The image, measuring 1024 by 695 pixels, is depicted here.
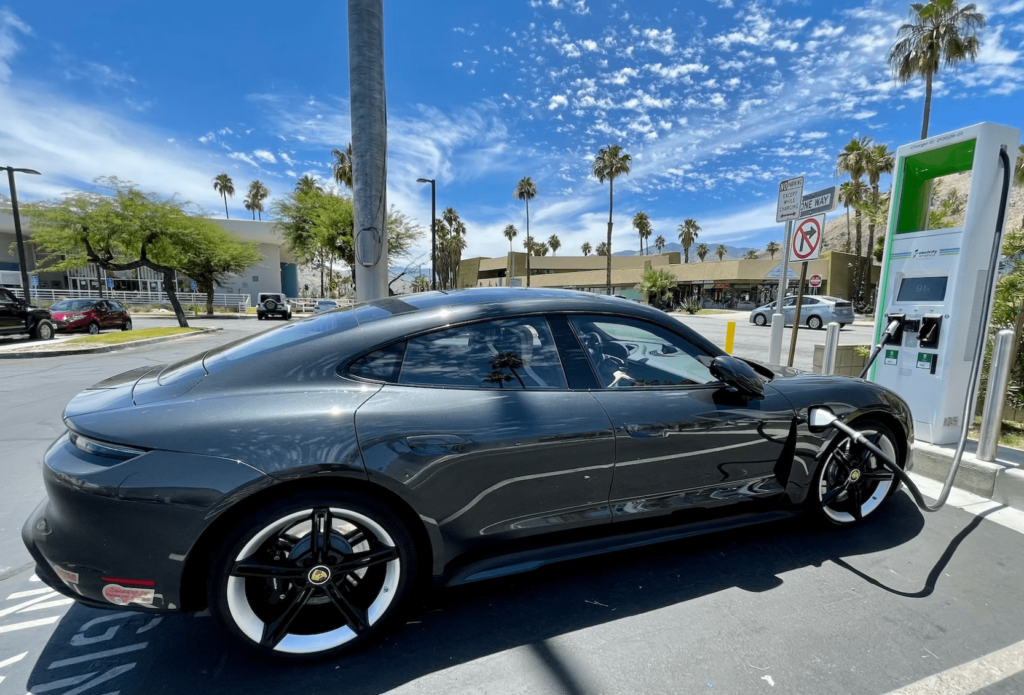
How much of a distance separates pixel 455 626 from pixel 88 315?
2012cm

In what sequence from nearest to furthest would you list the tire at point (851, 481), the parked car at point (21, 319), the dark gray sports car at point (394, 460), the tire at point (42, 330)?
1. the dark gray sports car at point (394, 460)
2. the tire at point (851, 481)
3. the parked car at point (21, 319)
4. the tire at point (42, 330)

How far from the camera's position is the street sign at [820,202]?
201 inches

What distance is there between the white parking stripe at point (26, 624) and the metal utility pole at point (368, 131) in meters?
3.84

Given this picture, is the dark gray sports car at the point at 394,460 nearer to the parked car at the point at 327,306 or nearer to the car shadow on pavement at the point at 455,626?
the car shadow on pavement at the point at 455,626

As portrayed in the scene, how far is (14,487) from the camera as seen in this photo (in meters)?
3.49

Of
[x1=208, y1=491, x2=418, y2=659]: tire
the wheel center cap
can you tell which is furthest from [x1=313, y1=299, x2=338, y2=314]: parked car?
the wheel center cap

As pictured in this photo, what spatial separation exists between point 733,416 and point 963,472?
2572 millimetres

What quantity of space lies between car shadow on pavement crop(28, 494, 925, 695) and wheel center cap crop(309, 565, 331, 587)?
1.12 ft

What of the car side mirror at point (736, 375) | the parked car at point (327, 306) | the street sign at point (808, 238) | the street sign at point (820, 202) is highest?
the street sign at point (820, 202)

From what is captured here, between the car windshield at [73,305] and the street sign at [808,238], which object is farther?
the car windshield at [73,305]

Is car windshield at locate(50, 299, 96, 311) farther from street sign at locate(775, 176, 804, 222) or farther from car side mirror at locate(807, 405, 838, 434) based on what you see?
car side mirror at locate(807, 405, 838, 434)

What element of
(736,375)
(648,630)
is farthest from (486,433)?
(736,375)

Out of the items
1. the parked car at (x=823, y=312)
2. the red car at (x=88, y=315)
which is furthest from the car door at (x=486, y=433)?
the parked car at (x=823, y=312)

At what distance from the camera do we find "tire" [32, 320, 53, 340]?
13.2m
